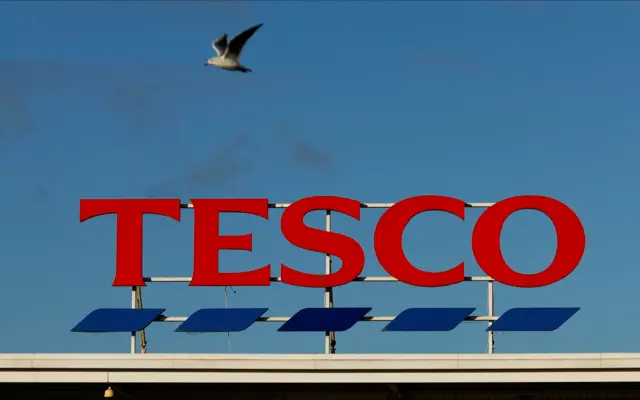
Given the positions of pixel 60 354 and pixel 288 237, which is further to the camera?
pixel 288 237

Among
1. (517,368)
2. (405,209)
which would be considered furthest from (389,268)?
(517,368)

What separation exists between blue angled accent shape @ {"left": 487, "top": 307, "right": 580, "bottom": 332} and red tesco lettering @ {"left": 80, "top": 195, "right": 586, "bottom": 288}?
212cm

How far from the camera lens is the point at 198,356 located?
43656 mm

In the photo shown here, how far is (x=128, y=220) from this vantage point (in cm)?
5153

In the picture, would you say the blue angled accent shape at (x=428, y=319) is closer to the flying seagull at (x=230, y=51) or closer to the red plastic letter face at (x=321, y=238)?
the red plastic letter face at (x=321, y=238)

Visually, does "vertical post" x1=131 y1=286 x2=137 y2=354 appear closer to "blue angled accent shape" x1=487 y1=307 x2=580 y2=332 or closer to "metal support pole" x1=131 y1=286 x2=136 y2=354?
"metal support pole" x1=131 y1=286 x2=136 y2=354

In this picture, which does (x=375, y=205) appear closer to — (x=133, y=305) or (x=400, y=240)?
(x=400, y=240)

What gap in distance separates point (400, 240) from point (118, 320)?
27.4 feet

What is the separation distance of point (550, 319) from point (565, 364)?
4.91 meters

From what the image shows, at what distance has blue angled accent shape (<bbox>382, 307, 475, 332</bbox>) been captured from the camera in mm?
47719

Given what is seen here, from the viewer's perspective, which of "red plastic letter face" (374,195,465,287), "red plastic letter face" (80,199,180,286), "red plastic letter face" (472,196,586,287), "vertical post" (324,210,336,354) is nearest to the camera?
"vertical post" (324,210,336,354)

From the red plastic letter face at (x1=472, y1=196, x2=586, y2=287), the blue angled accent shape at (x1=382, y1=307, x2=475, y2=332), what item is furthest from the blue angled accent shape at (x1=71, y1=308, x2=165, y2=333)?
the red plastic letter face at (x1=472, y1=196, x2=586, y2=287)
